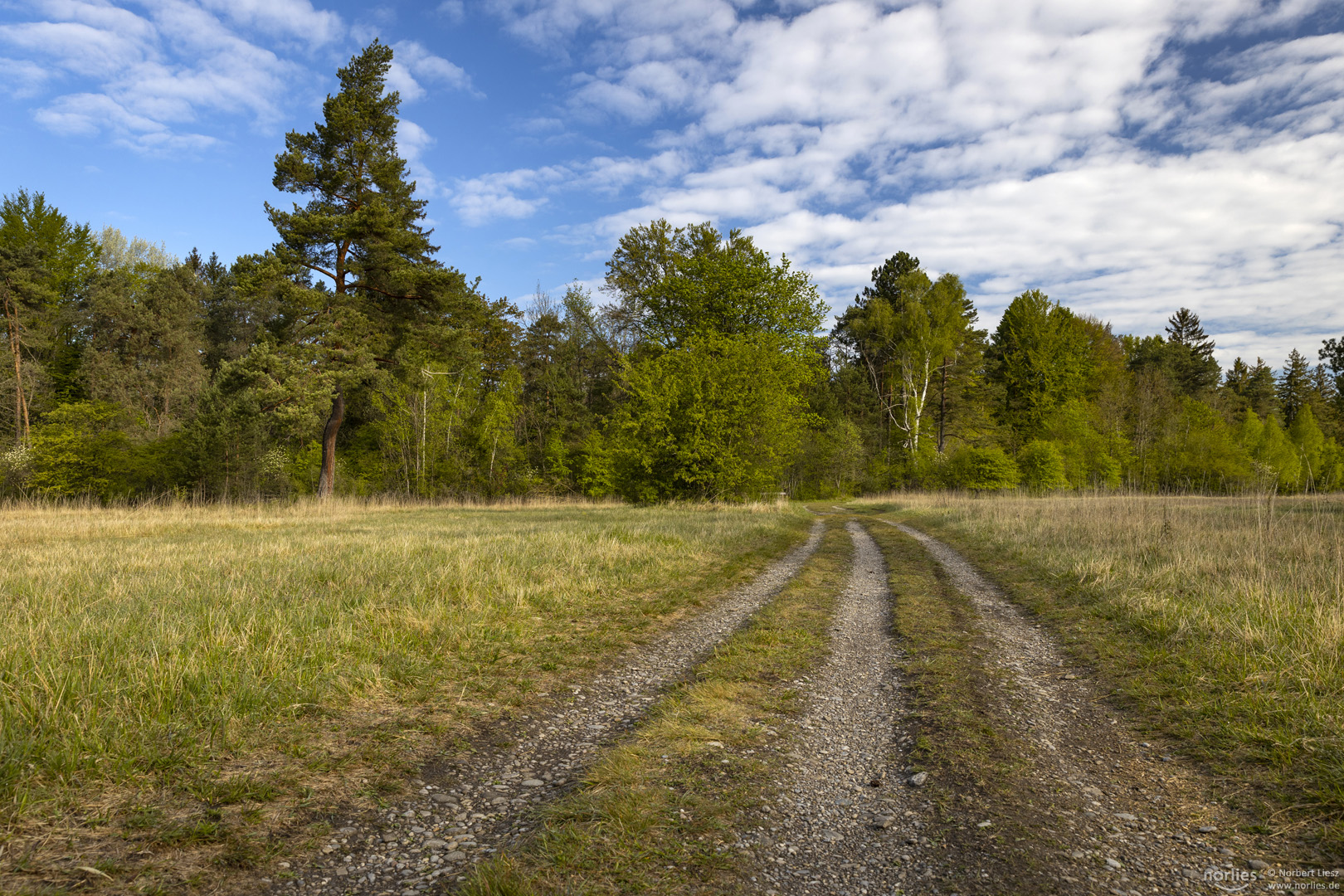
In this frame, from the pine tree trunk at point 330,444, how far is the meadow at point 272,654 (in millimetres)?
17127

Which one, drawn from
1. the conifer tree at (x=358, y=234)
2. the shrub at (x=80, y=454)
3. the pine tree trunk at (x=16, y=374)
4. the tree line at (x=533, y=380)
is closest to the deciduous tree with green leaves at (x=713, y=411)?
the tree line at (x=533, y=380)

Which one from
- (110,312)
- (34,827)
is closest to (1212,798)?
(34,827)

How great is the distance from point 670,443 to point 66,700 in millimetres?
20358

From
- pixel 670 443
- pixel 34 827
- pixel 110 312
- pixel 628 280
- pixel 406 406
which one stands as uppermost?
pixel 628 280

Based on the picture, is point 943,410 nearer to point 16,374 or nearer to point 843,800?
point 843,800

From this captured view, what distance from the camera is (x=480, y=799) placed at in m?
3.39

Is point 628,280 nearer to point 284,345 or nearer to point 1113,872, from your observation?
point 284,345

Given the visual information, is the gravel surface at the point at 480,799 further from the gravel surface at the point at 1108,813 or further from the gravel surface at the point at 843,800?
the gravel surface at the point at 1108,813

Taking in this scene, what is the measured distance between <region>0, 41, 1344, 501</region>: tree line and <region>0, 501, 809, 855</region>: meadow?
14.1 m

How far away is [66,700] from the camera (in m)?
3.87

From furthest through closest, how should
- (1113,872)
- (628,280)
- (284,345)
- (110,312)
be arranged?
(628,280) → (110,312) → (284,345) → (1113,872)

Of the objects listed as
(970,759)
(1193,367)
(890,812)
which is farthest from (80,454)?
(1193,367)

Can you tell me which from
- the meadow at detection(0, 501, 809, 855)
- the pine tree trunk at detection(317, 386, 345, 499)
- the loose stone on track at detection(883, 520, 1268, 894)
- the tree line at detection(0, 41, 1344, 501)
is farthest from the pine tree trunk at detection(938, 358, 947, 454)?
the loose stone on track at detection(883, 520, 1268, 894)

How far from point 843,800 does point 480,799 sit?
83.7 inches
